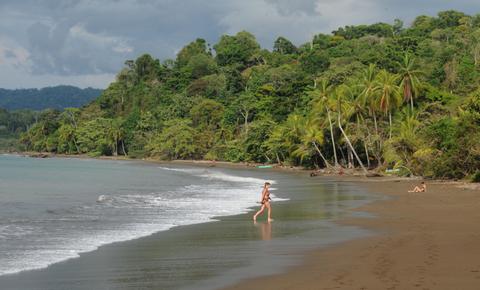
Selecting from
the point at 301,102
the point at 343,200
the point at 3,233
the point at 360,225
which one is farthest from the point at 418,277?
the point at 301,102

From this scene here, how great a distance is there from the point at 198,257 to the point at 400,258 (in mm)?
4215

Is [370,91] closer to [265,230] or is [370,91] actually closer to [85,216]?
[85,216]

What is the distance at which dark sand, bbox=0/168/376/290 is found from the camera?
10719mm

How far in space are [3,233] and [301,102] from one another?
69.7 metres

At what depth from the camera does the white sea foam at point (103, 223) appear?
13.8 m

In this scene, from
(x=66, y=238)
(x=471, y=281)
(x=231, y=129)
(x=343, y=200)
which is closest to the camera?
(x=471, y=281)

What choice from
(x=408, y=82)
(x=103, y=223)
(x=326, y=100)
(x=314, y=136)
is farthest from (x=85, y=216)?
(x=408, y=82)

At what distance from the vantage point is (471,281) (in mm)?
9953

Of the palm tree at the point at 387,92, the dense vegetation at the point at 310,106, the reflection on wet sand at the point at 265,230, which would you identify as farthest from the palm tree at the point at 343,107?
the reflection on wet sand at the point at 265,230

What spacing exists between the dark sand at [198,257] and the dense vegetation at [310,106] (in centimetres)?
2150

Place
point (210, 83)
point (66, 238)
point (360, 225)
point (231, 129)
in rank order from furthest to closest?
1. point (210, 83)
2. point (231, 129)
3. point (360, 225)
4. point (66, 238)

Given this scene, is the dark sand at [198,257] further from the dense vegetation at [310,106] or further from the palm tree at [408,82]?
the palm tree at [408,82]

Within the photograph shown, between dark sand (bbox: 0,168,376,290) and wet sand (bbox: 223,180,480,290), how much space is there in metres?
0.62

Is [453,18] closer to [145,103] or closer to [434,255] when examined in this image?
[145,103]
